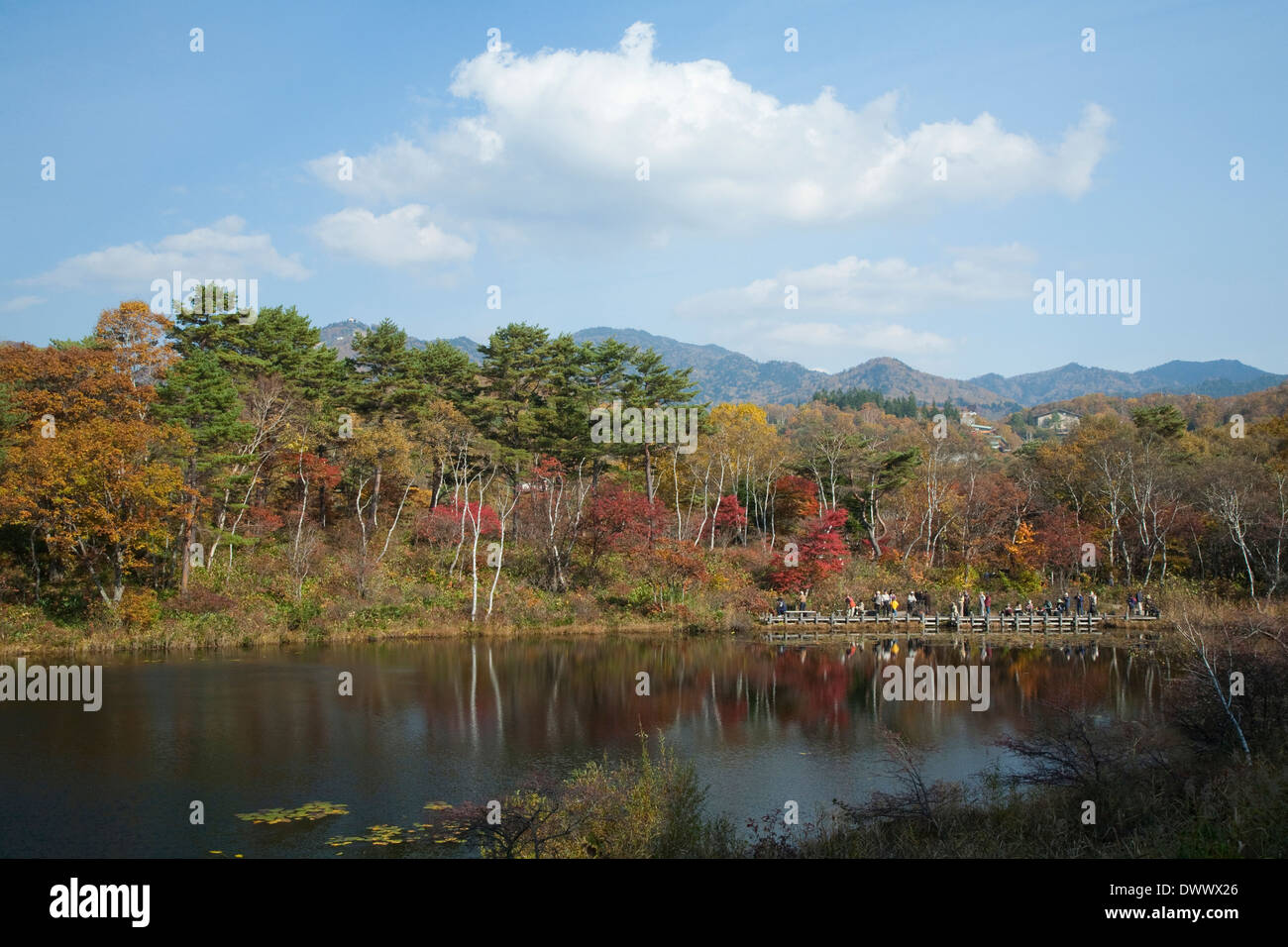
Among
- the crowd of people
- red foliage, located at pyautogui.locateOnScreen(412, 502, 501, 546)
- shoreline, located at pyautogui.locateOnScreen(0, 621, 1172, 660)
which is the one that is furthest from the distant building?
red foliage, located at pyautogui.locateOnScreen(412, 502, 501, 546)

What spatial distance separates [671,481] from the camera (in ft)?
136

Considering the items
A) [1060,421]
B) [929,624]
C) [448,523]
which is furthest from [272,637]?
[1060,421]

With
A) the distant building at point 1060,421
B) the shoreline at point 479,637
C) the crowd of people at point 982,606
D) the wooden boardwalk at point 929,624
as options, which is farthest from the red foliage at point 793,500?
the distant building at point 1060,421

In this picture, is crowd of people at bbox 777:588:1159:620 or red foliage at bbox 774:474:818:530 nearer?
crowd of people at bbox 777:588:1159:620

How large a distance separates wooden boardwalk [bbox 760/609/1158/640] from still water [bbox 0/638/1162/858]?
13.5 feet

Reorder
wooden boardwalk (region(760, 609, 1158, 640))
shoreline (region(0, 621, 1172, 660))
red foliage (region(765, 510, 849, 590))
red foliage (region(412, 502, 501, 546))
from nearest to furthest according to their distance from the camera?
shoreline (region(0, 621, 1172, 660)) → wooden boardwalk (region(760, 609, 1158, 640)) → red foliage (region(765, 510, 849, 590)) → red foliage (region(412, 502, 501, 546))

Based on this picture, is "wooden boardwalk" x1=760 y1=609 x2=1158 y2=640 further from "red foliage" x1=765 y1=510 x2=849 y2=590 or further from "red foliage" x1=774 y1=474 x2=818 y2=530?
"red foliage" x1=774 y1=474 x2=818 y2=530

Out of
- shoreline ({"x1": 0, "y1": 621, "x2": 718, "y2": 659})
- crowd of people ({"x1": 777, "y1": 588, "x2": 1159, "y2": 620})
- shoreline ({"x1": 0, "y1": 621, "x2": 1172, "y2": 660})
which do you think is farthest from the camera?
crowd of people ({"x1": 777, "y1": 588, "x2": 1159, "y2": 620})

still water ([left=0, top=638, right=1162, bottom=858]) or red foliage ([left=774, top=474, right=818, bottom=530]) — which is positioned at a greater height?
red foliage ([left=774, top=474, right=818, bottom=530])

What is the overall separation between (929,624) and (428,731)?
71.3ft

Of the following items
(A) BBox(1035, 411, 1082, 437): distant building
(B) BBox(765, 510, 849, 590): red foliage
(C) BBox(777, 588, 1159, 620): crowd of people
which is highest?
(A) BBox(1035, 411, 1082, 437): distant building

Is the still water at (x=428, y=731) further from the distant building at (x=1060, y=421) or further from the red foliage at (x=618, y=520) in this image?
the distant building at (x=1060, y=421)

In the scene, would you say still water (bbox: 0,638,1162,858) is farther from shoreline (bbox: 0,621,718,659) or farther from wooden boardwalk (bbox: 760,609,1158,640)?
wooden boardwalk (bbox: 760,609,1158,640)

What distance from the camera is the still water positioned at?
39.3 ft
